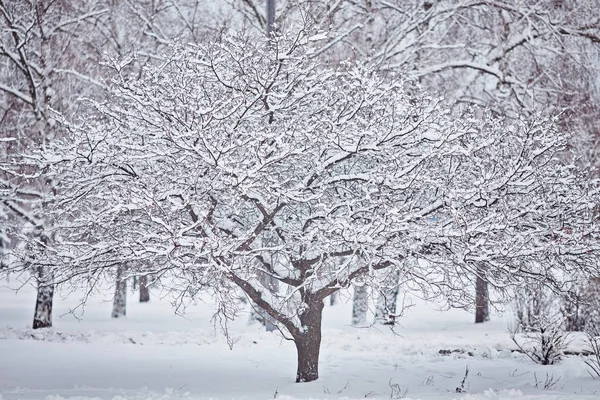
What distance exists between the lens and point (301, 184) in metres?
7.88

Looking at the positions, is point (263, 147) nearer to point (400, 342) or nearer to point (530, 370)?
point (530, 370)

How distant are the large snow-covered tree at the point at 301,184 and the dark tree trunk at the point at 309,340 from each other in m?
0.03

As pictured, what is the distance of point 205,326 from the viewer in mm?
18094

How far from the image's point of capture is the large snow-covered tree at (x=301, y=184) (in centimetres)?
727

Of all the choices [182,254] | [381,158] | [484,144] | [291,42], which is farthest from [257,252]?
[484,144]

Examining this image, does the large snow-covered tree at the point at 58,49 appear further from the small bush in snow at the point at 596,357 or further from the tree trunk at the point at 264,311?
the small bush in snow at the point at 596,357

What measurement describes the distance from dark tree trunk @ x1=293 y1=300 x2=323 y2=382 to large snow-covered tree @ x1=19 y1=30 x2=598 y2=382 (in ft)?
0.11

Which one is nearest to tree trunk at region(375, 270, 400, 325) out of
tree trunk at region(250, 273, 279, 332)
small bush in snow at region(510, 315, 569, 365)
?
tree trunk at region(250, 273, 279, 332)

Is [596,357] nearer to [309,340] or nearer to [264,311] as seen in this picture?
[309,340]

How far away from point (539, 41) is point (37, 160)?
13.0m

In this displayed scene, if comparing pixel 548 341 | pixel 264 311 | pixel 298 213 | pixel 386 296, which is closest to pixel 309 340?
pixel 298 213

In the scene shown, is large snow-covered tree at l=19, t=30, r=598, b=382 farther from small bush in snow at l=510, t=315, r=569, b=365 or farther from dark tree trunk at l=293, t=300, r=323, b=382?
small bush in snow at l=510, t=315, r=569, b=365

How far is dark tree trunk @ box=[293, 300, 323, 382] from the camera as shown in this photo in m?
8.78

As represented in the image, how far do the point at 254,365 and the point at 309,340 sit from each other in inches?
120
